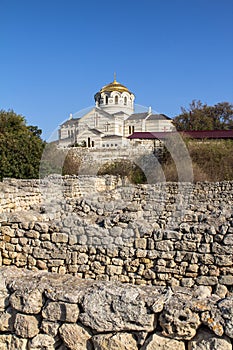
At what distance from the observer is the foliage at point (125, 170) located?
27469mm

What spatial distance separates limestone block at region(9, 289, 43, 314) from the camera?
304cm

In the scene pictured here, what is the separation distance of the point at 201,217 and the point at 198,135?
90.3ft

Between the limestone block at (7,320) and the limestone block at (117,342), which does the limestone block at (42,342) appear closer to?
the limestone block at (7,320)

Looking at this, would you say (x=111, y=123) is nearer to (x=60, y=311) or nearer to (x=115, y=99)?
(x=115, y=99)

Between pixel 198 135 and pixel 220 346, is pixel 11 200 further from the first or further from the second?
pixel 198 135

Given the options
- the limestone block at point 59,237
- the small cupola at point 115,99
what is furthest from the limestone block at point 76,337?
the small cupola at point 115,99

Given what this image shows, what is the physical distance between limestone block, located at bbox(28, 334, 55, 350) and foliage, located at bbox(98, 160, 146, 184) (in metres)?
23.8

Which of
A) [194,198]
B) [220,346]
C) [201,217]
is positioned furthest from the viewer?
[194,198]

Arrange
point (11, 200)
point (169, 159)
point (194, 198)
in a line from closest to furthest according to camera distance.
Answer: point (11, 200), point (194, 198), point (169, 159)

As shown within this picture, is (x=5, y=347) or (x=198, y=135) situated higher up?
(x=198, y=135)

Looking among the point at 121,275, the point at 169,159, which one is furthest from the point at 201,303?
the point at 169,159

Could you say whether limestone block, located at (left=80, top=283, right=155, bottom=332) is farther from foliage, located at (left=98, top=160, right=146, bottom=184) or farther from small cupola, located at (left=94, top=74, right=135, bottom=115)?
small cupola, located at (left=94, top=74, right=135, bottom=115)

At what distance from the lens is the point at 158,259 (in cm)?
496

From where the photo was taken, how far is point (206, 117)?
51.0m
